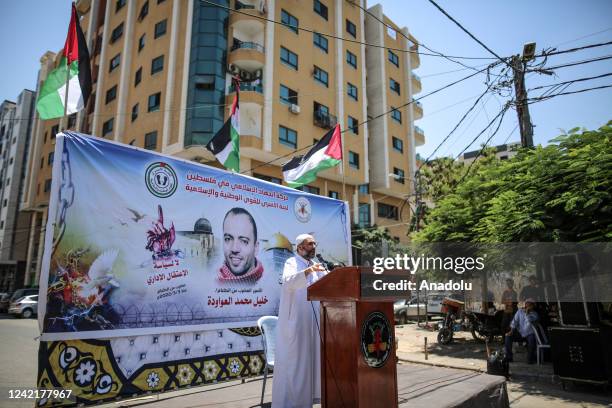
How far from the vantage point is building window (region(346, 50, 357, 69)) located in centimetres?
2788

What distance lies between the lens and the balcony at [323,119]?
24.4 metres

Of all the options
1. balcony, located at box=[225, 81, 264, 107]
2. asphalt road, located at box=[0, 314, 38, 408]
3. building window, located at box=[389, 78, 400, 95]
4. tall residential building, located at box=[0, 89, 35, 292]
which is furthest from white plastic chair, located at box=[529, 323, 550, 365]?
tall residential building, located at box=[0, 89, 35, 292]

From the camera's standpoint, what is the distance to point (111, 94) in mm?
26203

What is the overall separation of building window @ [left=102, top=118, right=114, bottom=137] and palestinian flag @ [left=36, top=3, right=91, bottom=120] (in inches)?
818

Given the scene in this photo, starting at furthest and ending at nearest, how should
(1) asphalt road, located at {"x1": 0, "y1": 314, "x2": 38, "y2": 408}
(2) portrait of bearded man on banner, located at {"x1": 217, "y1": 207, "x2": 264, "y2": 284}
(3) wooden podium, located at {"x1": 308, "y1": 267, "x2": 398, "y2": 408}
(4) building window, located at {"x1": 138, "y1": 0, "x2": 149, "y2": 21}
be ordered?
(4) building window, located at {"x1": 138, "y1": 0, "x2": 149, "y2": 21} → (2) portrait of bearded man on banner, located at {"x1": 217, "y1": 207, "x2": 264, "y2": 284} → (1) asphalt road, located at {"x1": 0, "y1": 314, "x2": 38, "y2": 408} → (3) wooden podium, located at {"x1": 308, "y1": 267, "x2": 398, "y2": 408}

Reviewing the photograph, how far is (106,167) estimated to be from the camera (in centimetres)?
483

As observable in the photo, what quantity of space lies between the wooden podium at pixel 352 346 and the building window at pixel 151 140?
20.2 meters

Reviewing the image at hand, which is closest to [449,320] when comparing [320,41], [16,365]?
[16,365]

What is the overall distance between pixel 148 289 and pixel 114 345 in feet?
2.43

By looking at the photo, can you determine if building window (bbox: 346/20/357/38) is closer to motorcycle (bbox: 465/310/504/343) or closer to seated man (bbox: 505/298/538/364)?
motorcycle (bbox: 465/310/504/343)

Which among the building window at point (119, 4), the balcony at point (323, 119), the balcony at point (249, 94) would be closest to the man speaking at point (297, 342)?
the balcony at point (249, 94)

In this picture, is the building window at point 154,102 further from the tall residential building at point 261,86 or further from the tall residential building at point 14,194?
the tall residential building at point 14,194

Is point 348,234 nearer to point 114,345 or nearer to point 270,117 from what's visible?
point 114,345

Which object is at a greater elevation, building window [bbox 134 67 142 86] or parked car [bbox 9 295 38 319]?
building window [bbox 134 67 142 86]
